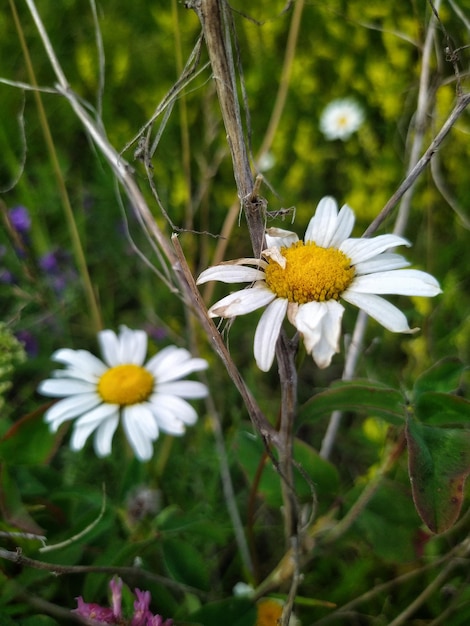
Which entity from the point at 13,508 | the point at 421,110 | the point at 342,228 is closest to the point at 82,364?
the point at 13,508

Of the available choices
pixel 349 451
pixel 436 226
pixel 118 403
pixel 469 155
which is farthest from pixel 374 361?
pixel 118 403

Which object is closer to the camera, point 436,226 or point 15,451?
point 15,451

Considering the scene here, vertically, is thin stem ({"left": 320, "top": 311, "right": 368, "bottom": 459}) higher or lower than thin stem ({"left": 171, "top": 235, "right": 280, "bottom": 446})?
lower

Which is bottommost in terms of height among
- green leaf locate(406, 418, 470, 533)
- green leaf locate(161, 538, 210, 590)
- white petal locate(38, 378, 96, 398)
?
green leaf locate(161, 538, 210, 590)

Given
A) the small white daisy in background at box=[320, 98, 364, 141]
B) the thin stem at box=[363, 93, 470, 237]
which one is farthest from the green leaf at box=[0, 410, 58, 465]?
the small white daisy in background at box=[320, 98, 364, 141]

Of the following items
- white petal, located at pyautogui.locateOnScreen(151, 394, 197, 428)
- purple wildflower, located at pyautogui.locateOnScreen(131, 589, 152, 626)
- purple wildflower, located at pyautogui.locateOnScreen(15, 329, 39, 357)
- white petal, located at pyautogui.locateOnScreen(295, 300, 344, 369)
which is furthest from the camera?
purple wildflower, located at pyautogui.locateOnScreen(15, 329, 39, 357)

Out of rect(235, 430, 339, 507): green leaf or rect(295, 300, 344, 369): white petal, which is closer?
rect(295, 300, 344, 369): white petal

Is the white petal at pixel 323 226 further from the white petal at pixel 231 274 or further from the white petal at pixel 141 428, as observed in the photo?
the white petal at pixel 141 428

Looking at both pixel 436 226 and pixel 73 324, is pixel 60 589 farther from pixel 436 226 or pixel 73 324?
pixel 436 226

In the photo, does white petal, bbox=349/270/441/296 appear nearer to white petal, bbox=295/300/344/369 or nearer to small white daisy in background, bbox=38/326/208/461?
white petal, bbox=295/300/344/369
